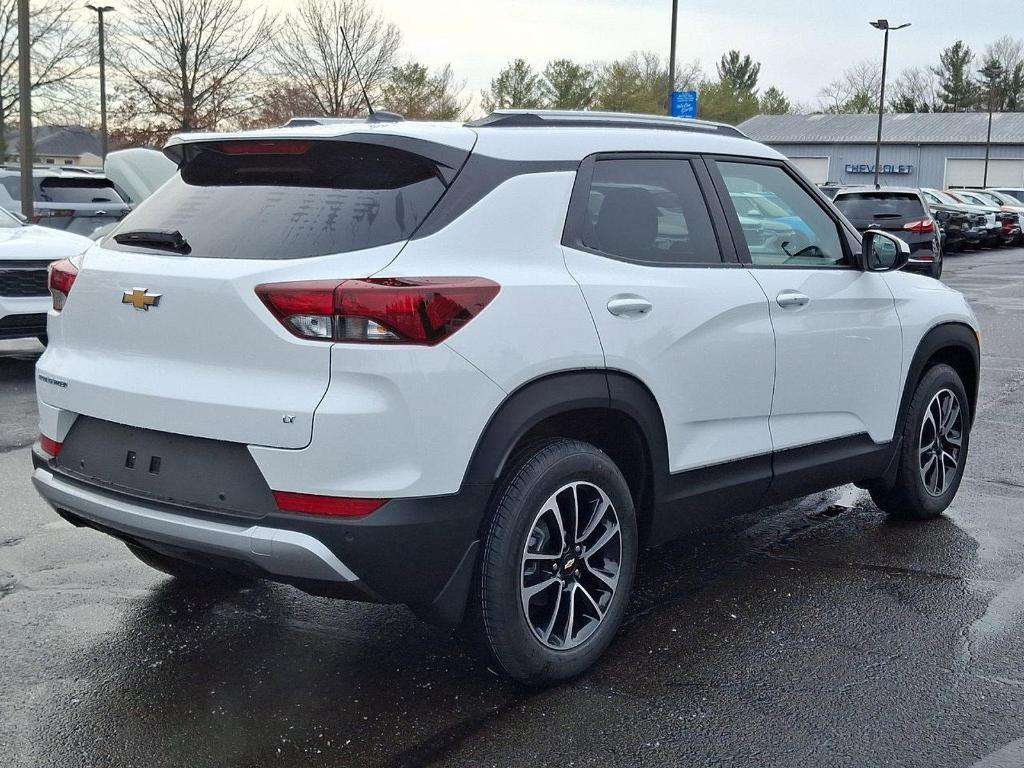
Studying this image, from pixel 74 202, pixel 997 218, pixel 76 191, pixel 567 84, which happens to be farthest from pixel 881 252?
pixel 567 84

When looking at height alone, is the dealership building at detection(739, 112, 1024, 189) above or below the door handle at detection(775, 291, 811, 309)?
above

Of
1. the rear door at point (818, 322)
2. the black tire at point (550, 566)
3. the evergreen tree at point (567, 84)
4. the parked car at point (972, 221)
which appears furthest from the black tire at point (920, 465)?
the evergreen tree at point (567, 84)

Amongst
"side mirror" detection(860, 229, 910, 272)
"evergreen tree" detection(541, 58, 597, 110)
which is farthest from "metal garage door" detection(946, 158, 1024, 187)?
"side mirror" detection(860, 229, 910, 272)

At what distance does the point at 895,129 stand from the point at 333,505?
79.6 m

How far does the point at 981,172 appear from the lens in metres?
73.1

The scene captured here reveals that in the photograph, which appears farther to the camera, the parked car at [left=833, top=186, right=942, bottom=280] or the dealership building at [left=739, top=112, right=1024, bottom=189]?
the dealership building at [left=739, top=112, right=1024, bottom=189]

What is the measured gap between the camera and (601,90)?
7269cm

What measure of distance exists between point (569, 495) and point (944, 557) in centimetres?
223

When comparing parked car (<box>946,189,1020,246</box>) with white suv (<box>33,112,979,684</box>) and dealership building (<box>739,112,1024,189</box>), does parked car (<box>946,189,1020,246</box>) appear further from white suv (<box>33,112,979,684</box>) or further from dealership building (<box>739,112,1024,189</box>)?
dealership building (<box>739,112,1024,189</box>)

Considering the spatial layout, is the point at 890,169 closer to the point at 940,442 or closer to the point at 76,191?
the point at 76,191

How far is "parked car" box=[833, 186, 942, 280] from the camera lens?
65.7 feet

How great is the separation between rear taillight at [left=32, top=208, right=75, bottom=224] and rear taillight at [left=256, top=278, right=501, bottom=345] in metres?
13.3

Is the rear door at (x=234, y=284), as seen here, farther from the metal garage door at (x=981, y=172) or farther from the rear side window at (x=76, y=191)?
the metal garage door at (x=981, y=172)

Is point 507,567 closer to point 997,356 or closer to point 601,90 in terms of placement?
point 997,356
